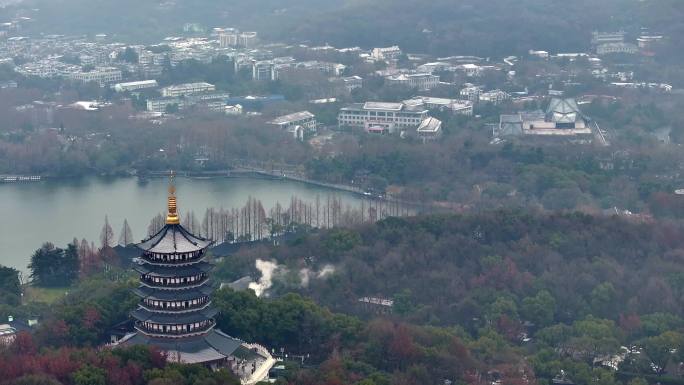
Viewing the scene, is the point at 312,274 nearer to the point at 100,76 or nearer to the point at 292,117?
the point at 292,117

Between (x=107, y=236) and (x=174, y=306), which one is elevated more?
(x=174, y=306)

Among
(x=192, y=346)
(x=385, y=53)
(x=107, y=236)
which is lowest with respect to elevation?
(x=385, y=53)

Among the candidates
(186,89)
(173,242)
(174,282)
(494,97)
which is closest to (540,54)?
(494,97)

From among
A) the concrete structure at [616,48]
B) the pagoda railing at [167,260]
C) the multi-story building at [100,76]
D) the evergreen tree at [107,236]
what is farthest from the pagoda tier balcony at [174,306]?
the concrete structure at [616,48]

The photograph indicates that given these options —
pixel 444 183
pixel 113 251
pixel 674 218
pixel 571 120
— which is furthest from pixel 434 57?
pixel 113 251

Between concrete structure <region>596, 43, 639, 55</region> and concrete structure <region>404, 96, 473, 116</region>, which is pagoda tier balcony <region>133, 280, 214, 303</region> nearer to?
concrete structure <region>404, 96, 473, 116</region>

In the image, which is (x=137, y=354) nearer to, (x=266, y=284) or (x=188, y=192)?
(x=266, y=284)
